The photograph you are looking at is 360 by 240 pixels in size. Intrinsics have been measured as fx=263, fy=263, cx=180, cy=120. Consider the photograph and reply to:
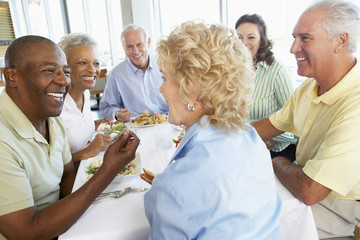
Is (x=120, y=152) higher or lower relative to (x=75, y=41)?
lower

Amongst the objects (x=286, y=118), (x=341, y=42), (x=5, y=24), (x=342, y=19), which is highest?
(x=5, y=24)

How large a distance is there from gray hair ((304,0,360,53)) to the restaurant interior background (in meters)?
0.80

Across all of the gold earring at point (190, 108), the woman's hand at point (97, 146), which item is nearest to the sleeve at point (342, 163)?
the gold earring at point (190, 108)

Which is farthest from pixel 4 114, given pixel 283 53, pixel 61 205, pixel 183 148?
pixel 283 53

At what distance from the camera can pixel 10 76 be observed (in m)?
1.07

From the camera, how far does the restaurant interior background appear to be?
11.1 feet

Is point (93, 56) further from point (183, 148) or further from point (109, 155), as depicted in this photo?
point (183, 148)

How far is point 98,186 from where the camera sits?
3.53 feet

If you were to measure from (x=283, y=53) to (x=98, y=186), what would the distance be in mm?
3155

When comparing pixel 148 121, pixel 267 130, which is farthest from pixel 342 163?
pixel 148 121

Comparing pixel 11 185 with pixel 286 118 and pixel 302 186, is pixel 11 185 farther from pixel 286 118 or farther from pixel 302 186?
pixel 286 118

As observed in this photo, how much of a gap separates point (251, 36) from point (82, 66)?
1.44 meters

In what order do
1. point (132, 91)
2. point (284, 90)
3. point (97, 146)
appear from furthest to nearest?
1. point (132, 91)
2. point (284, 90)
3. point (97, 146)

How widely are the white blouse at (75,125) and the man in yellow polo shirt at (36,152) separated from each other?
466 millimetres
